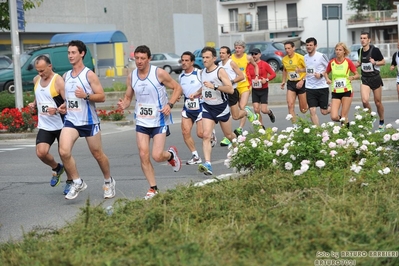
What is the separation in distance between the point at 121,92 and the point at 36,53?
623 cm

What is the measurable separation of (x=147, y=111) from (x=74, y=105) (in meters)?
0.88

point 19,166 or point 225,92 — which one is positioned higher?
point 225,92

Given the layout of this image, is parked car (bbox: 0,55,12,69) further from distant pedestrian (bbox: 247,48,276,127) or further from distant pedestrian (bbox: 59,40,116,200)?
distant pedestrian (bbox: 59,40,116,200)

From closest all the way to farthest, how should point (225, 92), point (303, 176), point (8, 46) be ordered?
point (303, 176) → point (225, 92) → point (8, 46)

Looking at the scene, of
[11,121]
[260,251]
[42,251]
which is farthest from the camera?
[11,121]

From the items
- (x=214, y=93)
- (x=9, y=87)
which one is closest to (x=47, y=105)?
(x=214, y=93)

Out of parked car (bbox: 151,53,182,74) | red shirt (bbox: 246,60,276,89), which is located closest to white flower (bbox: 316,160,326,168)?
red shirt (bbox: 246,60,276,89)

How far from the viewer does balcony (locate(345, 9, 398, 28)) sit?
74.2 meters

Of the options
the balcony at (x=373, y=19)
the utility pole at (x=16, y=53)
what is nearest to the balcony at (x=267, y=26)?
the balcony at (x=373, y=19)

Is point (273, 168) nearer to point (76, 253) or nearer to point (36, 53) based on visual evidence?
point (76, 253)

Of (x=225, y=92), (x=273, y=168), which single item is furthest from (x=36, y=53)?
(x=273, y=168)

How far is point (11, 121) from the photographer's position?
65.9 ft

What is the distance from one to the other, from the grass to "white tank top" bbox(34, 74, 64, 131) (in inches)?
116

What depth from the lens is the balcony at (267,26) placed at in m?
78.6
